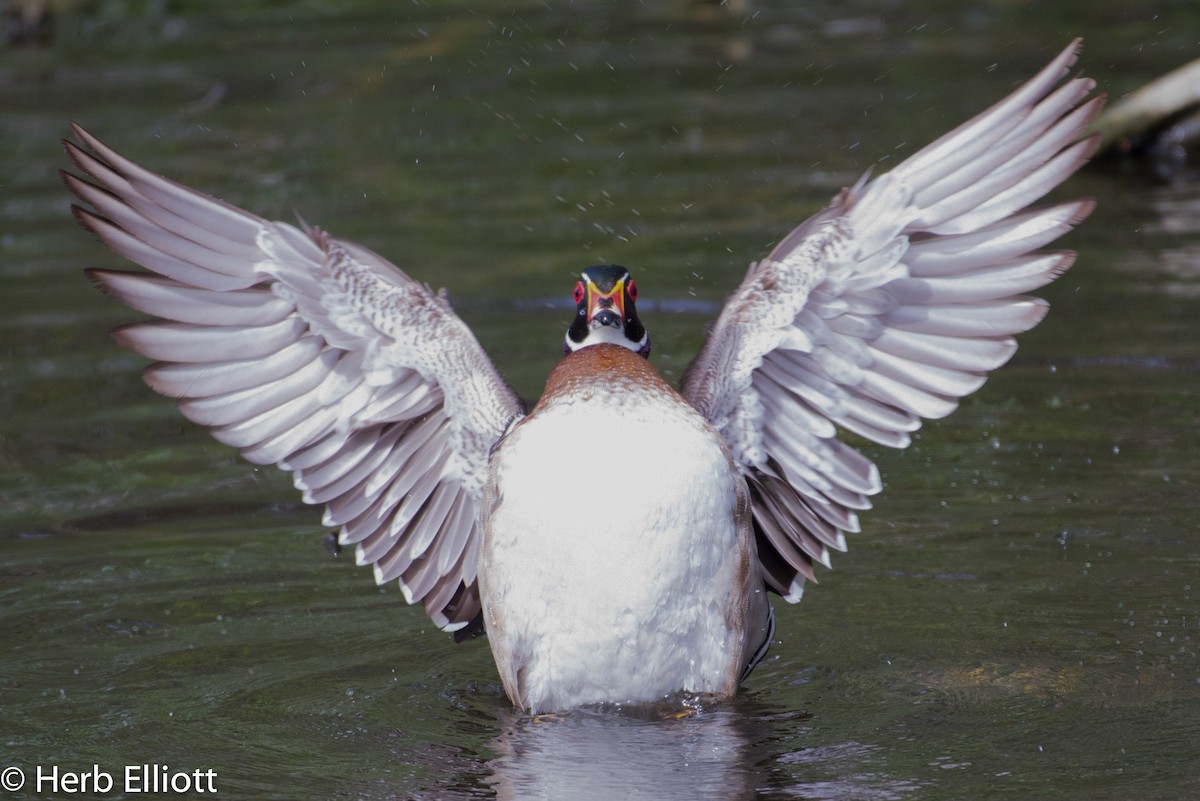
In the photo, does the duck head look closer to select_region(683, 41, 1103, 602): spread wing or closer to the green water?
select_region(683, 41, 1103, 602): spread wing

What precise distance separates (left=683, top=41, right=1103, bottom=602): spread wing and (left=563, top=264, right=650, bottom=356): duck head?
1.03 feet

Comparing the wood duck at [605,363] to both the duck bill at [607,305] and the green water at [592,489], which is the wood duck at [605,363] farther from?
the green water at [592,489]

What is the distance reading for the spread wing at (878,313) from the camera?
252 inches

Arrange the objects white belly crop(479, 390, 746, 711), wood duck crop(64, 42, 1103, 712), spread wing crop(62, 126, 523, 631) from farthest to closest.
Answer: spread wing crop(62, 126, 523, 631) < wood duck crop(64, 42, 1103, 712) < white belly crop(479, 390, 746, 711)

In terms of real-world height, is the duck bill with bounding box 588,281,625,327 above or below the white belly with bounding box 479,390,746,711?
above

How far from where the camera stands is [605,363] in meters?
6.18

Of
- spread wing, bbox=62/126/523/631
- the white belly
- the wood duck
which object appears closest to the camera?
the white belly

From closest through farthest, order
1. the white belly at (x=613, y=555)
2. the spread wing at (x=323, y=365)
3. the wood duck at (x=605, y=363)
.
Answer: the white belly at (x=613, y=555), the wood duck at (x=605, y=363), the spread wing at (x=323, y=365)

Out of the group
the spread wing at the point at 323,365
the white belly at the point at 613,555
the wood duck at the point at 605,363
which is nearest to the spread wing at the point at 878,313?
the wood duck at the point at 605,363

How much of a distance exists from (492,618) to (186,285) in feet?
5.61

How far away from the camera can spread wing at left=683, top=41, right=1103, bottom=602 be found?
21.0ft

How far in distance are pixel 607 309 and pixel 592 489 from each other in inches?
35.2

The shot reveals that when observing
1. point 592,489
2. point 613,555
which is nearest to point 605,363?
point 592,489

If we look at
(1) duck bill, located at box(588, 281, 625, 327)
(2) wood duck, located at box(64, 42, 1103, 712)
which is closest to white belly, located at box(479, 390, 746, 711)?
(2) wood duck, located at box(64, 42, 1103, 712)
